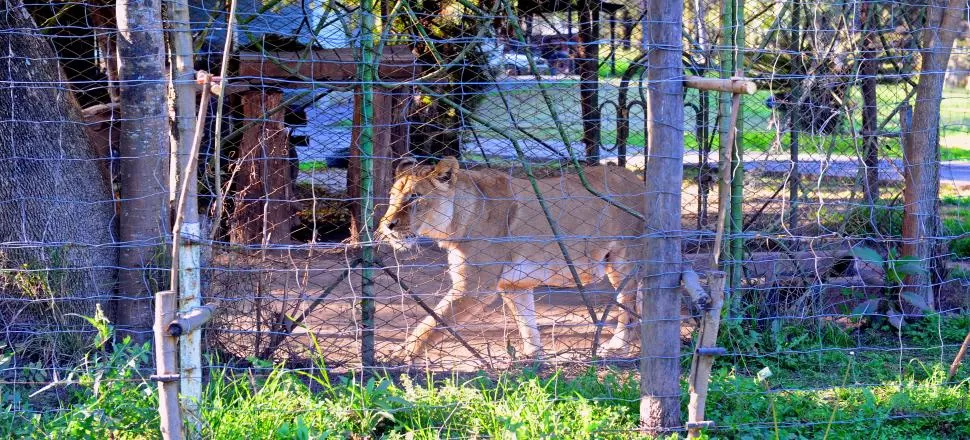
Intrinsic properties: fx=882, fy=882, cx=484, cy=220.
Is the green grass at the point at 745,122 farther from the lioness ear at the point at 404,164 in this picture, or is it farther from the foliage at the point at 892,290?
the foliage at the point at 892,290

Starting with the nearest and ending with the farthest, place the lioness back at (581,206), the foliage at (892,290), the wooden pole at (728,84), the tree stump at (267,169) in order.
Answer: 1. the wooden pole at (728,84)
2. the foliage at (892,290)
3. the lioness back at (581,206)
4. the tree stump at (267,169)

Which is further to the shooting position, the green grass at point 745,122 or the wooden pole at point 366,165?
the green grass at point 745,122

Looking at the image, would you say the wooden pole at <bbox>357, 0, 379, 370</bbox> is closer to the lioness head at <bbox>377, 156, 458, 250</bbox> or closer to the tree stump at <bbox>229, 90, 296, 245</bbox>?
the lioness head at <bbox>377, 156, 458, 250</bbox>

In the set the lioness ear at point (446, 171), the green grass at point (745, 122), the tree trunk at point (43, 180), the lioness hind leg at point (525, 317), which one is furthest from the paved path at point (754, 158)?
the tree trunk at point (43, 180)

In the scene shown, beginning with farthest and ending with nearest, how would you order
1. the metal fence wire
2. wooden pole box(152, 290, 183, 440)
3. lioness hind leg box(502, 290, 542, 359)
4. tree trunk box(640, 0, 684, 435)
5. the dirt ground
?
lioness hind leg box(502, 290, 542, 359) → the dirt ground → the metal fence wire → tree trunk box(640, 0, 684, 435) → wooden pole box(152, 290, 183, 440)

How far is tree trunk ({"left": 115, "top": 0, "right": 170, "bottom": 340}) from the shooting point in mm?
4305

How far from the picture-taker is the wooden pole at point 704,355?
11.8ft

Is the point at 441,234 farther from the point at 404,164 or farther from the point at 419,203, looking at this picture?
the point at 404,164

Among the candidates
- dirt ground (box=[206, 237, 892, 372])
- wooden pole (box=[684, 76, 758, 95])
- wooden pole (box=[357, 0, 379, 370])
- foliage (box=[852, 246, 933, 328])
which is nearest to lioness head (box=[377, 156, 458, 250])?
dirt ground (box=[206, 237, 892, 372])

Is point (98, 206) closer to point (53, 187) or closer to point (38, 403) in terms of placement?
point (53, 187)

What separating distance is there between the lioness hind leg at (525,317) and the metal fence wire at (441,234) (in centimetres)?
2

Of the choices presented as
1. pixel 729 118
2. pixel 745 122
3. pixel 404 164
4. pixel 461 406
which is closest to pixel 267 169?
pixel 404 164

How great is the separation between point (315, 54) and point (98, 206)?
6.85 ft

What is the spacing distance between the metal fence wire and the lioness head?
2cm
